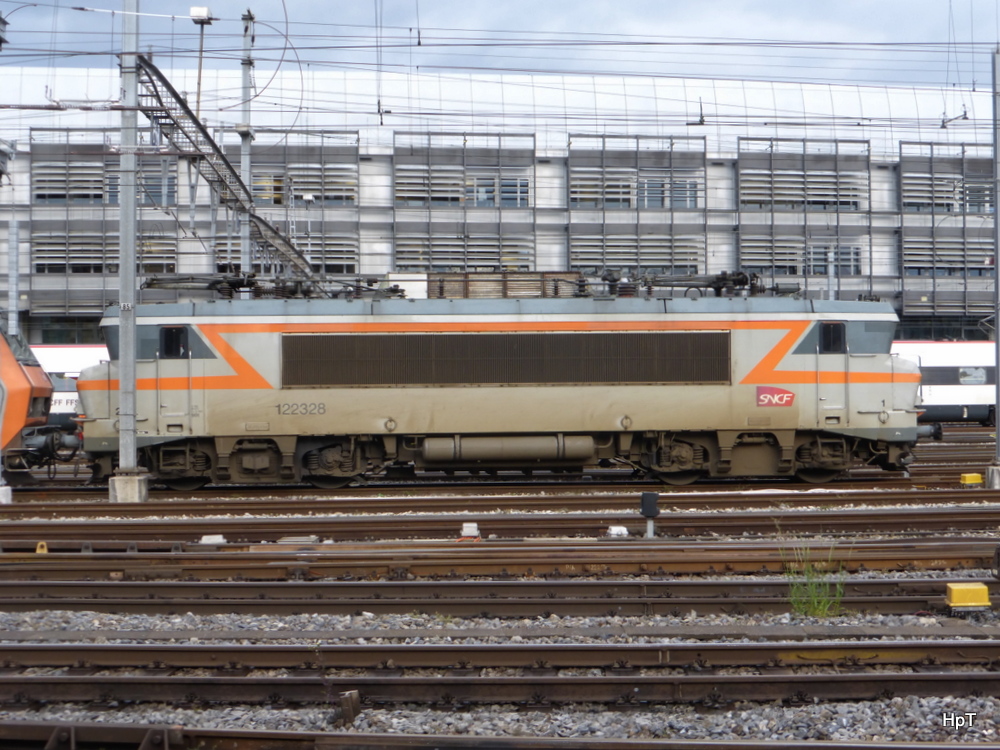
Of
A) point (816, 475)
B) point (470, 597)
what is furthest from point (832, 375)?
point (470, 597)

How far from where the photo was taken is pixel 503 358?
15594 mm

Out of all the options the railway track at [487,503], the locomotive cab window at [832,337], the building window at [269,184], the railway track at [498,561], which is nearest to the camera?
the railway track at [498,561]

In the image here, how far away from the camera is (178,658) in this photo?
672 cm

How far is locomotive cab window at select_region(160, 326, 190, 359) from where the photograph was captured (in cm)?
1558

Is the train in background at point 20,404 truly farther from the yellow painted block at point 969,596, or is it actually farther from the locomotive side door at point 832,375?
the yellow painted block at point 969,596

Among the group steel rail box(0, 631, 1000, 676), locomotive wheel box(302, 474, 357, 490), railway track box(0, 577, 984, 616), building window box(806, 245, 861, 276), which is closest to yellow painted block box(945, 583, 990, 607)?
railway track box(0, 577, 984, 616)

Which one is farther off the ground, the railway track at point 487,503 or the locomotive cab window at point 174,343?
the locomotive cab window at point 174,343

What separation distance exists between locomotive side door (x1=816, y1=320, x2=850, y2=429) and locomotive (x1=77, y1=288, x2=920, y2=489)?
28mm

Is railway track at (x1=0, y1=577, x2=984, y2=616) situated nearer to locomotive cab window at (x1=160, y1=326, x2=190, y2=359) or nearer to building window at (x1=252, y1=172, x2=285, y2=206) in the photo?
locomotive cab window at (x1=160, y1=326, x2=190, y2=359)

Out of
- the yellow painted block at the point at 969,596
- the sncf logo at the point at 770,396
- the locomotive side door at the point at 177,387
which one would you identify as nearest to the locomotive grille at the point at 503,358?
the sncf logo at the point at 770,396

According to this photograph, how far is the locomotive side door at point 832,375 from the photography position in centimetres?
1578

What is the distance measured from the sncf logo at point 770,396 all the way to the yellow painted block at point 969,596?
26.3 ft

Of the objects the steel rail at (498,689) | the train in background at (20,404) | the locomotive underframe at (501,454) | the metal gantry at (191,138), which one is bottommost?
the steel rail at (498,689)

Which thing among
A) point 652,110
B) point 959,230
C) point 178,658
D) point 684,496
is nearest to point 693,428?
point 684,496
